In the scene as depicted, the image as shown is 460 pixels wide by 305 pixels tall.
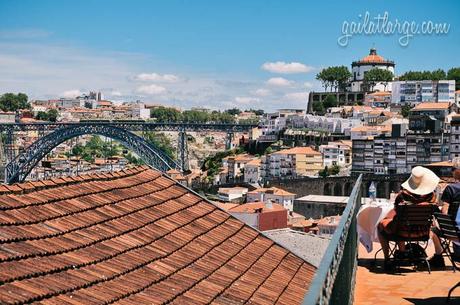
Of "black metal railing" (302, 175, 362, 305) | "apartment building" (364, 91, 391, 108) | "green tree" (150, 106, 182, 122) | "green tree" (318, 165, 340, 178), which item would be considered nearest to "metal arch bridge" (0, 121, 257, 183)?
"green tree" (318, 165, 340, 178)

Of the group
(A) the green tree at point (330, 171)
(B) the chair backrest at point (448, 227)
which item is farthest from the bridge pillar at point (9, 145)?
(B) the chair backrest at point (448, 227)

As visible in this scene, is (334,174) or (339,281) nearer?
(339,281)

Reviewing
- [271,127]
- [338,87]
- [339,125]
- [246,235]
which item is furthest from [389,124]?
[246,235]

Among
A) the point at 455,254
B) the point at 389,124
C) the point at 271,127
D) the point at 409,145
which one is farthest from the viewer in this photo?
the point at 271,127

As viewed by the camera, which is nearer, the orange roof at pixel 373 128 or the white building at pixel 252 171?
the orange roof at pixel 373 128

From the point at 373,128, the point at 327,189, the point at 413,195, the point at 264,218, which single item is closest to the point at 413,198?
the point at 413,195

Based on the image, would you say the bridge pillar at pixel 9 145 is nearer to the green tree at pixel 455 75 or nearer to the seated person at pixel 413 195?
the green tree at pixel 455 75

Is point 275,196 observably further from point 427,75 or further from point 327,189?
point 427,75

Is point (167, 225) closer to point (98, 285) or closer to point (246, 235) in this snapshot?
point (246, 235)
